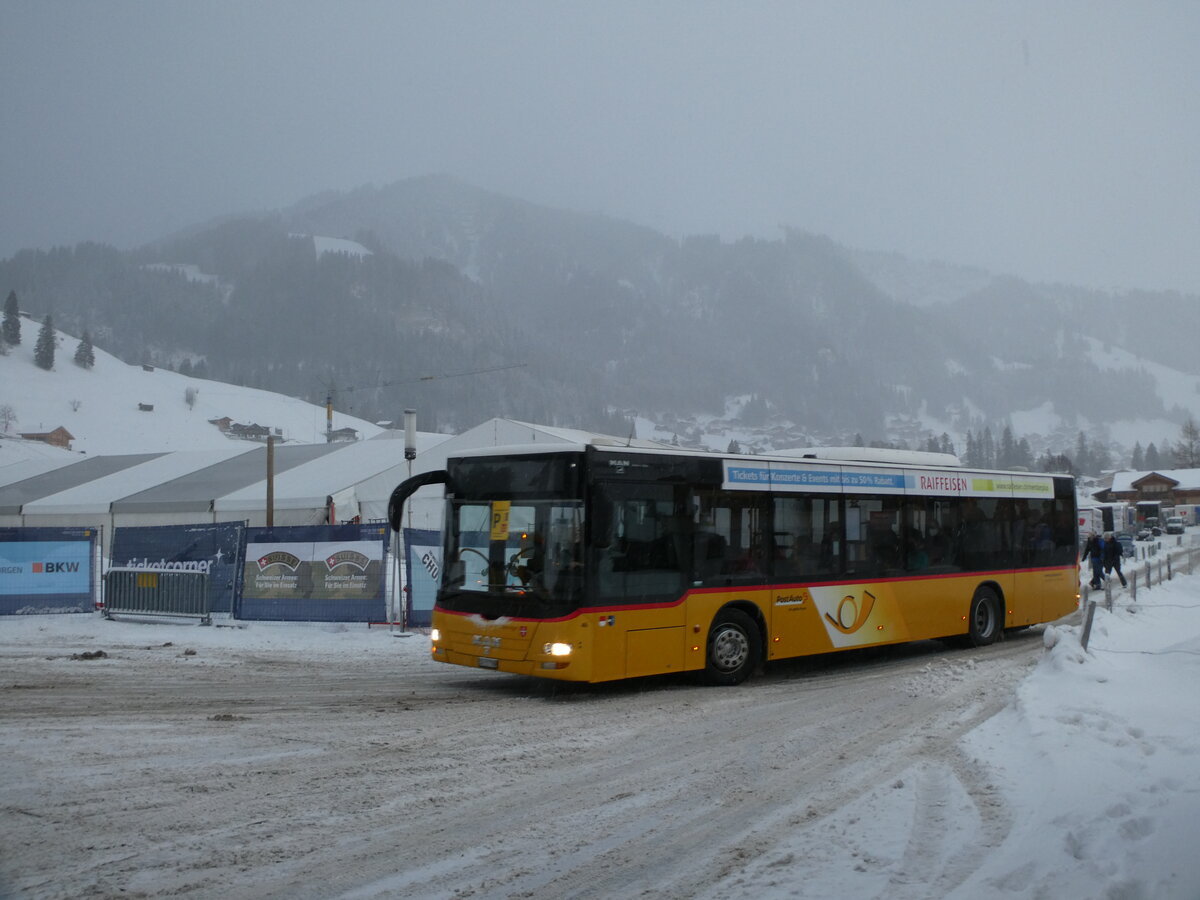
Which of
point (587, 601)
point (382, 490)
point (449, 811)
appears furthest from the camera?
point (382, 490)

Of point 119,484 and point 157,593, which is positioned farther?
point 119,484

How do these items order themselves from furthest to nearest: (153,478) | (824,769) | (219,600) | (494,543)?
(153,478) → (219,600) → (494,543) → (824,769)

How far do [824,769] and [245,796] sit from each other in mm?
4220

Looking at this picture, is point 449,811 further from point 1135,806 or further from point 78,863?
point 1135,806

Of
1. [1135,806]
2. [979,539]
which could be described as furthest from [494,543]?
[979,539]

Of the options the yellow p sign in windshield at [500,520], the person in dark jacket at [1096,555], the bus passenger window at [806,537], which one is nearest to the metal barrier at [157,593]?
the yellow p sign in windshield at [500,520]

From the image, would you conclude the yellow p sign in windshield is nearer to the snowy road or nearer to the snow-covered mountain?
the snowy road

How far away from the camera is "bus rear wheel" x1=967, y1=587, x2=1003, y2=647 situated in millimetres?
14625

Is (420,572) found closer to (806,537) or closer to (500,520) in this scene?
(500,520)

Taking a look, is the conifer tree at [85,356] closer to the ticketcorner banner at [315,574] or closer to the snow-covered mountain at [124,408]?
the snow-covered mountain at [124,408]

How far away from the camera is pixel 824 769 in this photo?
24.1 feet

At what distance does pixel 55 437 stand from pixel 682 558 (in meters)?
101

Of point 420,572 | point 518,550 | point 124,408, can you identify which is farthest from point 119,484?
point 124,408

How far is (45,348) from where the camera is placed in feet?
417
